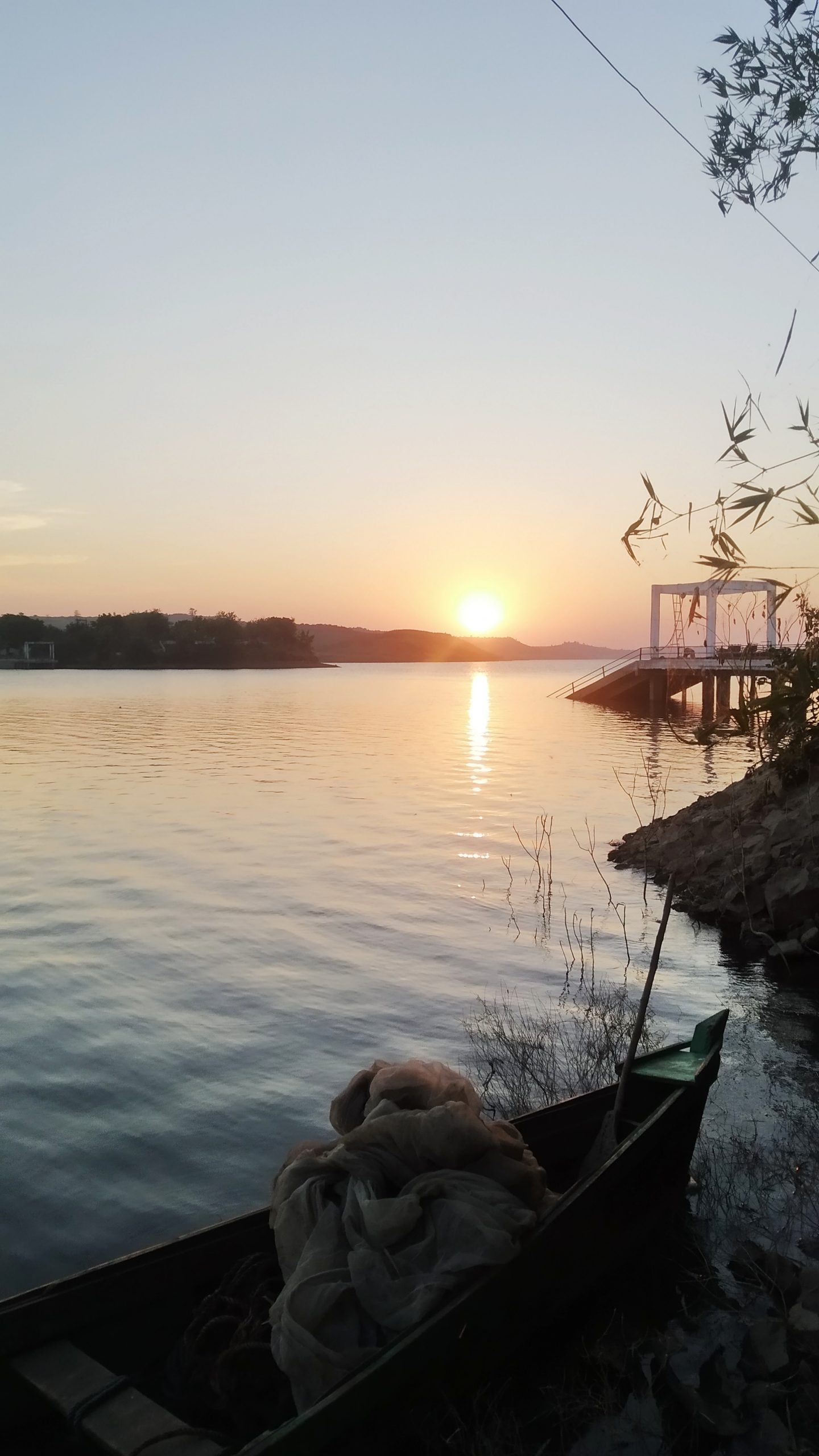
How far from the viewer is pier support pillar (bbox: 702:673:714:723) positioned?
63.2 metres

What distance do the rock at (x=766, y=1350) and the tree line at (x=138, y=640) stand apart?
153198 millimetres

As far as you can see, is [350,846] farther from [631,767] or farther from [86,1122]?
[631,767]

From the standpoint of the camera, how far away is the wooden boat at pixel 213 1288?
4.03m

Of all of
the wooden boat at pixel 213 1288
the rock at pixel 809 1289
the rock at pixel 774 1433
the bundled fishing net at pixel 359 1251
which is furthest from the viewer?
the rock at pixel 809 1289

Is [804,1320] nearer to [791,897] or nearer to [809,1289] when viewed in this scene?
[809,1289]

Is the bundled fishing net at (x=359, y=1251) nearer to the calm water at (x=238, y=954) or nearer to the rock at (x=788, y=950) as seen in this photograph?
the calm water at (x=238, y=954)

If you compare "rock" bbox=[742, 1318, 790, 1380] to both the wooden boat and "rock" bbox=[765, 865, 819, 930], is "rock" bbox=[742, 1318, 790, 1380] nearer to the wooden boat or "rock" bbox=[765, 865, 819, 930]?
the wooden boat

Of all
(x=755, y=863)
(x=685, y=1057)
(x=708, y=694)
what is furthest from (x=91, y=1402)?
(x=708, y=694)

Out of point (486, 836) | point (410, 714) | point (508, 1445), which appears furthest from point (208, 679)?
point (508, 1445)

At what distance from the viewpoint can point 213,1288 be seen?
5156 mm

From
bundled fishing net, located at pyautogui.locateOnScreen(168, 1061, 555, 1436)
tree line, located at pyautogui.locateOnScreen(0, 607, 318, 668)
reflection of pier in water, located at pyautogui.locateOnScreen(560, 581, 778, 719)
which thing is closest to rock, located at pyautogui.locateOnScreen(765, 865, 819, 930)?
bundled fishing net, located at pyautogui.locateOnScreen(168, 1061, 555, 1436)

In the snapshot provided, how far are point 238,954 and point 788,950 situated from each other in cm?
724

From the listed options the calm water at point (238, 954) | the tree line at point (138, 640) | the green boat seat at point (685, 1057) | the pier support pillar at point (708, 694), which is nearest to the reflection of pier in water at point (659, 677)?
the pier support pillar at point (708, 694)

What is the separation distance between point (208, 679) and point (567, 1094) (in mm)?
125351
